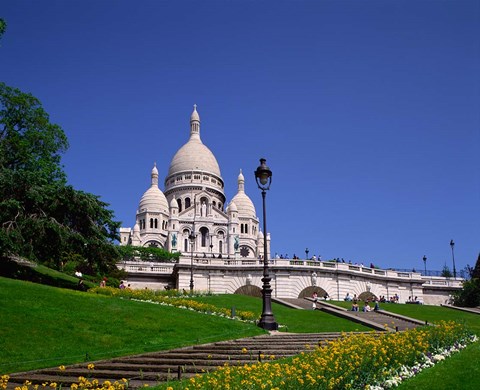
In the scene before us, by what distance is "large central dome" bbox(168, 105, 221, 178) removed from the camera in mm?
109625

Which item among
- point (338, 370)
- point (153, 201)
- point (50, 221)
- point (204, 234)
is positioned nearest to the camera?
point (338, 370)

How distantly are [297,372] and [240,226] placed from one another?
95.1 meters

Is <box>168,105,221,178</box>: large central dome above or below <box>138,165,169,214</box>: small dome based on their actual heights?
above

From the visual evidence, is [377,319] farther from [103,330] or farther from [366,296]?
[366,296]

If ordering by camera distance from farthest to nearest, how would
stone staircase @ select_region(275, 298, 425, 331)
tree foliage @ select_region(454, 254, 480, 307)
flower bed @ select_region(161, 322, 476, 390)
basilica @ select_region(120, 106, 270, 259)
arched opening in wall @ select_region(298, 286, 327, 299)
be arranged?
basilica @ select_region(120, 106, 270, 259)
arched opening in wall @ select_region(298, 286, 327, 299)
tree foliage @ select_region(454, 254, 480, 307)
stone staircase @ select_region(275, 298, 425, 331)
flower bed @ select_region(161, 322, 476, 390)

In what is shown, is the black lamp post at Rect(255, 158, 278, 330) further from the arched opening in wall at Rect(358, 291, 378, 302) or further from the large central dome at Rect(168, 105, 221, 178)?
the large central dome at Rect(168, 105, 221, 178)

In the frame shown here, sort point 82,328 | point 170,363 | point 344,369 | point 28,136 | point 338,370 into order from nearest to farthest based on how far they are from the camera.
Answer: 1. point 338,370
2. point 344,369
3. point 170,363
4. point 82,328
5. point 28,136

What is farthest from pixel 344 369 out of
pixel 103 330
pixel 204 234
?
pixel 204 234

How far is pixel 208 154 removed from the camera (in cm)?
11425

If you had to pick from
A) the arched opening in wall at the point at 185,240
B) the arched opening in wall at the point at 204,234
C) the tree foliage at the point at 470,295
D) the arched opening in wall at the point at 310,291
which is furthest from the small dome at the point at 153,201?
the tree foliage at the point at 470,295

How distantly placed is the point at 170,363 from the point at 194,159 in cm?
9770

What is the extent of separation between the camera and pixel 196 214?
97.2 meters

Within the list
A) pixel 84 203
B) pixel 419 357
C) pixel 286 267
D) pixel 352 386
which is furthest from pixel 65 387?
pixel 286 267

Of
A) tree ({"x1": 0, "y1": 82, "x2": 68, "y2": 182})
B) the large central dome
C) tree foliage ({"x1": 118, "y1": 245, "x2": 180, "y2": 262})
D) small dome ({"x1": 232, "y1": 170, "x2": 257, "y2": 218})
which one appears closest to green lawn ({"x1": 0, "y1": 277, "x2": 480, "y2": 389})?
tree ({"x1": 0, "y1": 82, "x2": 68, "y2": 182})
